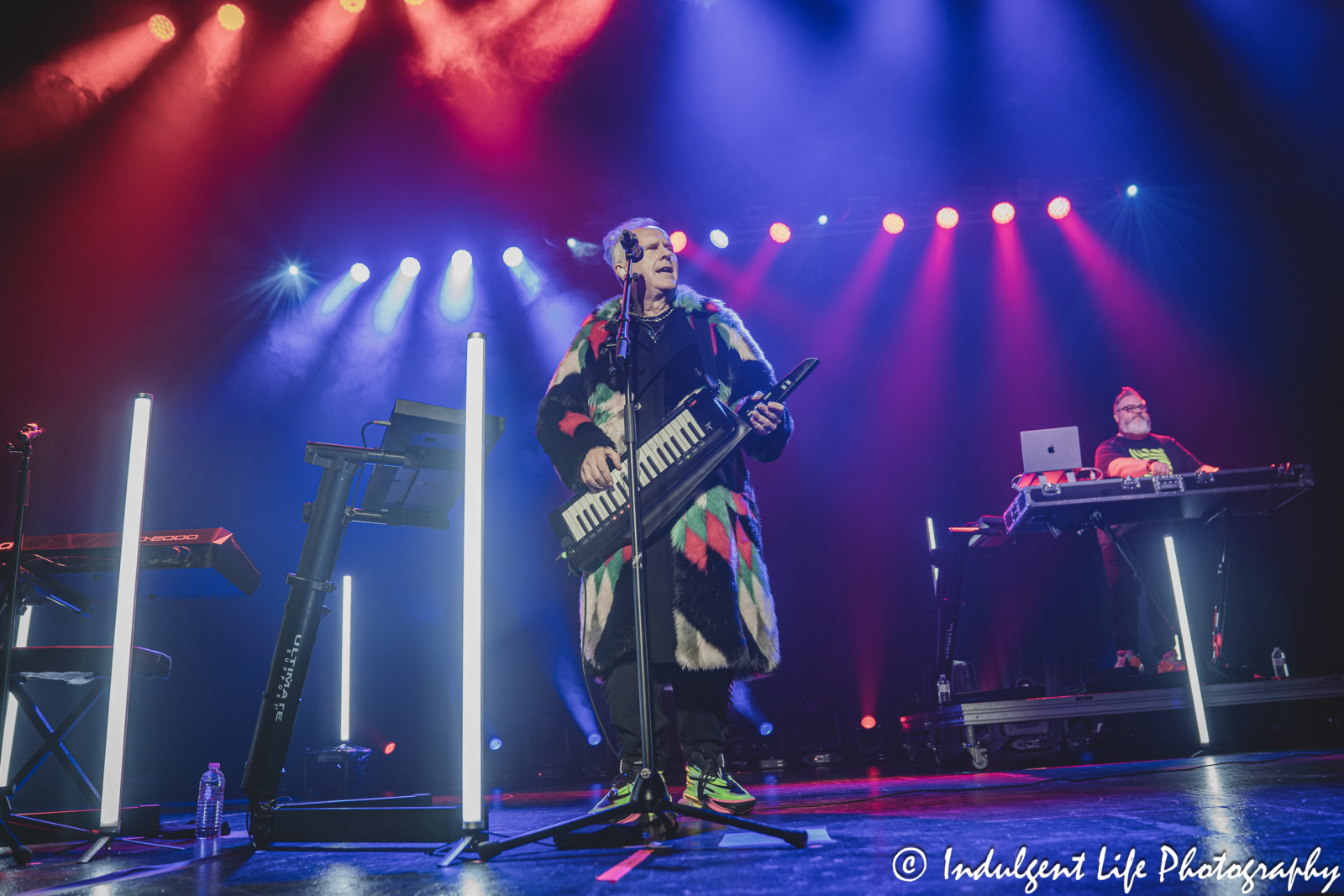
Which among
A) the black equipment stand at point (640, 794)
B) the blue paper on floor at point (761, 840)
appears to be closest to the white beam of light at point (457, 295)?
the black equipment stand at point (640, 794)

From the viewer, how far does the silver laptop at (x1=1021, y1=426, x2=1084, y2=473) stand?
4.76 meters

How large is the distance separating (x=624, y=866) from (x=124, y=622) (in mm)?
1789

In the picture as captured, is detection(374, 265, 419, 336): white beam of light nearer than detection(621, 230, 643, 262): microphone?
No

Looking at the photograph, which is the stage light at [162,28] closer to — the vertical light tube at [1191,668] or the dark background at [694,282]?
the dark background at [694,282]

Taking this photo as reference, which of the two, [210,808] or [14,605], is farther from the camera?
[210,808]

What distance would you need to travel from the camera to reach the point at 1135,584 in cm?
517

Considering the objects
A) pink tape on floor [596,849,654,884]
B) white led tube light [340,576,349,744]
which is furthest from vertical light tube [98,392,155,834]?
white led tube light [340,576,349,744]

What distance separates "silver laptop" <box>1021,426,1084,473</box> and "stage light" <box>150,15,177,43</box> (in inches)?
245

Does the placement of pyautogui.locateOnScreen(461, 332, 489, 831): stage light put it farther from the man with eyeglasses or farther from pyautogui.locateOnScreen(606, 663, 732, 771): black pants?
the man with eyeglasses

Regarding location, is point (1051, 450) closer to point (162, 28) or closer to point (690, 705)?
point (690, 705)

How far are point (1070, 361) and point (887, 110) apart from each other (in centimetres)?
267

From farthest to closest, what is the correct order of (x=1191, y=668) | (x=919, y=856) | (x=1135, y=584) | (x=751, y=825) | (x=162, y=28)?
(x=162, y=28), (x=1135, y=584), (x=1191, y=668), (x=751, y=825), (x=919, y=856)

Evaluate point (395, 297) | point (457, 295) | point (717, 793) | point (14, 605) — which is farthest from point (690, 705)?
point (395, 297)

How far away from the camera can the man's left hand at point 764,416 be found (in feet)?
8.33
